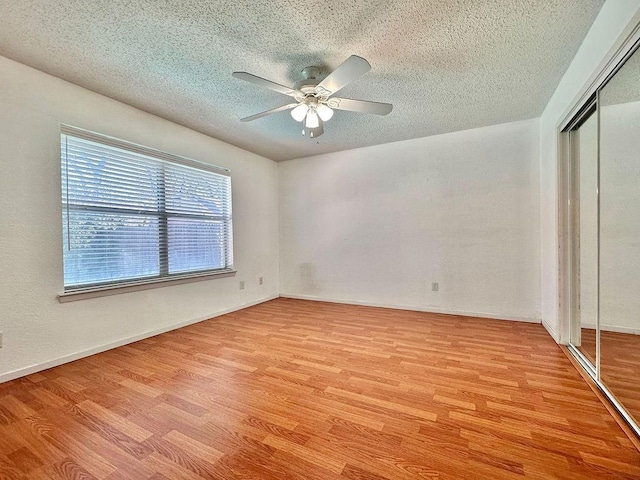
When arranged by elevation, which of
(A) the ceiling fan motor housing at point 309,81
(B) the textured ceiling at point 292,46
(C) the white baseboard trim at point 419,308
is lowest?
(C) the white baseboard trim at point 419,308

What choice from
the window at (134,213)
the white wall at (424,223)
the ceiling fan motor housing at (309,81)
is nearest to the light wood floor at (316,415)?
the window at (134,213)

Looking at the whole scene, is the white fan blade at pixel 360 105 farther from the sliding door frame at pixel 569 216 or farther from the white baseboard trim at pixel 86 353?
the white baseboard trim at pixel 86 353

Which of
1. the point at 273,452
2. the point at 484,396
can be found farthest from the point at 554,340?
the point at 273,452

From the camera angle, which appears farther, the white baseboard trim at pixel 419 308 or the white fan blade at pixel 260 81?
the white baseboard trim at pixel 419 308

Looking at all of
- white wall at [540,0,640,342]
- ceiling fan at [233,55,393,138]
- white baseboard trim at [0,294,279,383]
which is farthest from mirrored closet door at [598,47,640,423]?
white baseboard trim at [0,294,279,383]

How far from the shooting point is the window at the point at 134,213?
259cm

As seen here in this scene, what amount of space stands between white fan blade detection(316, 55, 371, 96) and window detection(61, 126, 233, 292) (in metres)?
2.22

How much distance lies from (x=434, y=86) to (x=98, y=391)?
367 centimetres

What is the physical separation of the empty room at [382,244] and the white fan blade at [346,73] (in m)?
0.02

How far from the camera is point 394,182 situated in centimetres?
423

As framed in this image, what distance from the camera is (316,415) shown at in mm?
1688

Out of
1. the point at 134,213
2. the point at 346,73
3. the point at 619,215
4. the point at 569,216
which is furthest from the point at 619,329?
the point at 134,213

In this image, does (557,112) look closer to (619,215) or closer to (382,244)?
(619,215)

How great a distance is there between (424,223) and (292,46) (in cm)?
286
